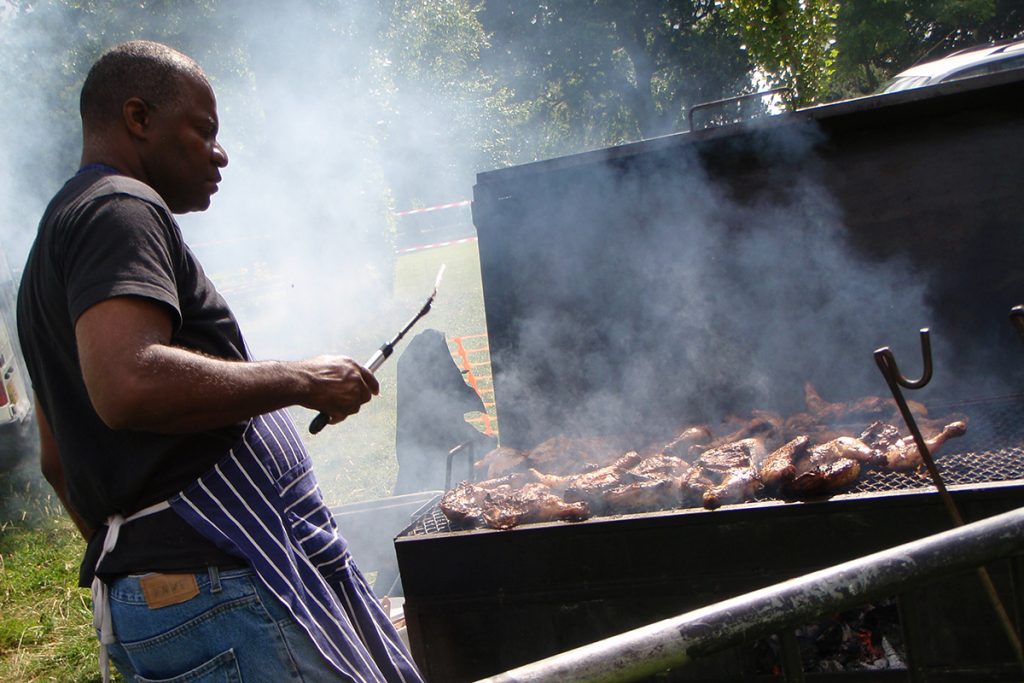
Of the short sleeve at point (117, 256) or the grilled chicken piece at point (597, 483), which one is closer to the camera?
the short sleeve at point (117, 256)

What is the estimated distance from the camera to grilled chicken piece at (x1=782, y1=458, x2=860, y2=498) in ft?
9.84

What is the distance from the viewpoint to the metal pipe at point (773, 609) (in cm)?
109

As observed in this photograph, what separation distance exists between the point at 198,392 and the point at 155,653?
0.61m

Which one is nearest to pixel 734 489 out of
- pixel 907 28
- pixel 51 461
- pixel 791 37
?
pixel 51 461

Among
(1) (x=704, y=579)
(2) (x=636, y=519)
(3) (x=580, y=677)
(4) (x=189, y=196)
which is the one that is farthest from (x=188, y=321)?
(1) (x=704, y=579)

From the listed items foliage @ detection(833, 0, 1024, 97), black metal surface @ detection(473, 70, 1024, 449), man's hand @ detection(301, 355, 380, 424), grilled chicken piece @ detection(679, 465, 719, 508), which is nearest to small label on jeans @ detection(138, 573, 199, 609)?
man's hand @ detection(301, 355, 380, 424)

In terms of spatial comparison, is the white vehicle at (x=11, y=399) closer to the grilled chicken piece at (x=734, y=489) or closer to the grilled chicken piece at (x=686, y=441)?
the grilled chicken piece at (x=686, y=441)

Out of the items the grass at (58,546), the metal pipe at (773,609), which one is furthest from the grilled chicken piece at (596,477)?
the grass at (58,546)

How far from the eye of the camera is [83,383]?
1838 millimetres

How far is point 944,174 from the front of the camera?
426cm

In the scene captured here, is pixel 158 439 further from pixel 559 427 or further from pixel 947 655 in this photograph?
pixel 559 427

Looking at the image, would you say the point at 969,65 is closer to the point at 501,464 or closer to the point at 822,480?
the point at 501,464

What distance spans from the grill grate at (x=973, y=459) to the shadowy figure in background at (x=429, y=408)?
1.38 m

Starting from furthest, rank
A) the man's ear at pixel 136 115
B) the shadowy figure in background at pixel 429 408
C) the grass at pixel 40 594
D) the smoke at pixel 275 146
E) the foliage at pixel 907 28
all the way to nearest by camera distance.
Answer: the foliage at pixel 907 28, the smoke at pixel 275 146, the shadowy figure in background at pixel 429 408, the grass at pixel 40 594, the man's ear at pixel 136 115
